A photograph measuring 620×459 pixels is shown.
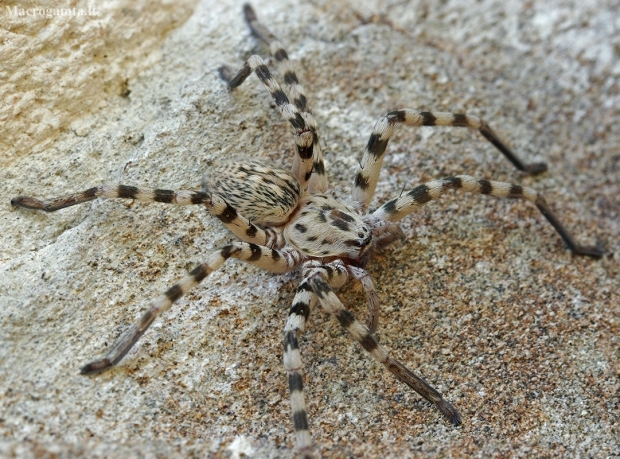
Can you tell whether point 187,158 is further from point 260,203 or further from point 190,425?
point 190,425

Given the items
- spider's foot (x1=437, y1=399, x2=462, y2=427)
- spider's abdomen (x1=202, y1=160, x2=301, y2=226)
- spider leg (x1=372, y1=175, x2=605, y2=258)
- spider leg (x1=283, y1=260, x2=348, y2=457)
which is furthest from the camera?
spider leg (x1=372, y1=175, x2=605, y2=258)

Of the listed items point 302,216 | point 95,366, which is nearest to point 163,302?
point 95,366

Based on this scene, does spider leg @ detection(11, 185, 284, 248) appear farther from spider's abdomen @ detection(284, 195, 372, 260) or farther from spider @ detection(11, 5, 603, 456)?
spider's abdomen @ detection(284, 195, 372, 260)

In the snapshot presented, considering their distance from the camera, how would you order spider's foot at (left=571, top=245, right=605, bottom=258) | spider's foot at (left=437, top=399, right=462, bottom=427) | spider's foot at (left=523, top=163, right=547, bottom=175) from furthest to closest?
spider's foot at (left=523, top=163, right=547, bottom=175)
spider's foot at (left=571, top=245, right=605, bottom=258)
spider's foot at (left=437, top=399, right=462, bottom=427)
